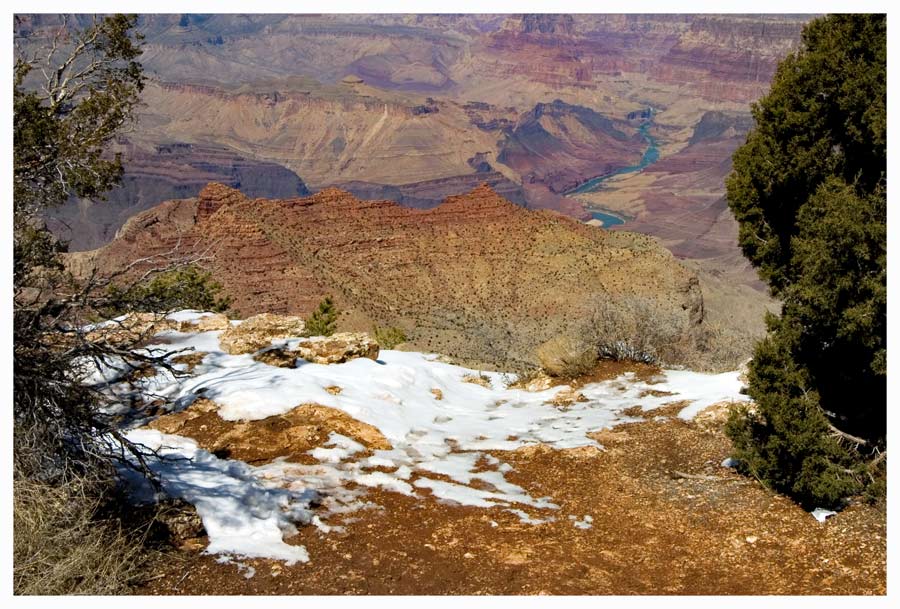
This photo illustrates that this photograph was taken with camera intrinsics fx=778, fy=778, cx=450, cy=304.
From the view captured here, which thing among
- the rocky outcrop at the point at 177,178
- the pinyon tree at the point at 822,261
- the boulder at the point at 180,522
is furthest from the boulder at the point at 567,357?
the rocky outcrop at the point at 177,178

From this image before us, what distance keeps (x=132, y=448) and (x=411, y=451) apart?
3.87 metres

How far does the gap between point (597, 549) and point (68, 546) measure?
4487 millimetres

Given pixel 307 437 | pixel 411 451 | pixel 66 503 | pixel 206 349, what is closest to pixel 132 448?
pixel 66 503

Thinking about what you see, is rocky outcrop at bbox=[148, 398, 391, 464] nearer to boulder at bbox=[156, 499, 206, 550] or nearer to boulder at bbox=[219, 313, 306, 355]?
boulder at bbox=[156, 499, 206, 550]

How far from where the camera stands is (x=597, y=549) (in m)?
7.19

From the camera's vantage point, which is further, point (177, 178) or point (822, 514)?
point (177, 178)

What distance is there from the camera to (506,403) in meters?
13.1

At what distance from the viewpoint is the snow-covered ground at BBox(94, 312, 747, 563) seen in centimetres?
760

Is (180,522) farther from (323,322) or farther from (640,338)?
(323,322)

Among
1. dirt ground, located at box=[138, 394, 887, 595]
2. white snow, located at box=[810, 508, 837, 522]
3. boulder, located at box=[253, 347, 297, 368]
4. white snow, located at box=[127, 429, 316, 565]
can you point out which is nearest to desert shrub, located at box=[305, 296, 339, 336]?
boulder, located at box=[253, 347, 297, 368]

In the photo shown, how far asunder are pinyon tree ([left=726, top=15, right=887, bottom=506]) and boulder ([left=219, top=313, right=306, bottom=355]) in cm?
778

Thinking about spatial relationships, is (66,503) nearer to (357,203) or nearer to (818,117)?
(818,117)

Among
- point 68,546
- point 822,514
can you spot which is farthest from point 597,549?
point 68,546

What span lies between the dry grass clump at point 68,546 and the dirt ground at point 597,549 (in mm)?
330
